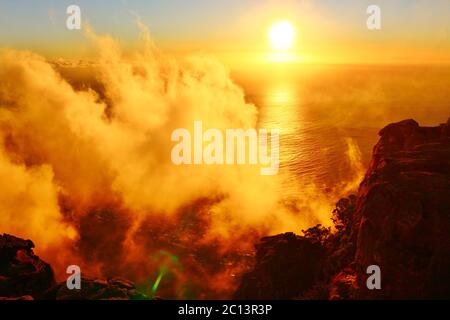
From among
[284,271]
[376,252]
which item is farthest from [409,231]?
[284,271]

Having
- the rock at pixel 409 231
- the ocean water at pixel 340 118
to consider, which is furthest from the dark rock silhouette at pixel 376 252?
the ocean water at pixel 340 118

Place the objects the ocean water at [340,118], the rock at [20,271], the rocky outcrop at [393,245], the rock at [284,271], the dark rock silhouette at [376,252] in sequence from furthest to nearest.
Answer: the ocean water at [340,118], the rock at [284,271], the rock at [20,271], the dark rock silhouette at [376,252], the rocky outcrop at [393,245]

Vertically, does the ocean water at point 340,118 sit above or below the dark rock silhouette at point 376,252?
above

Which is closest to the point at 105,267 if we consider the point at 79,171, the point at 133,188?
the point at 133,188

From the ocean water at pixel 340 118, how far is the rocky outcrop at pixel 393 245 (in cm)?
3492

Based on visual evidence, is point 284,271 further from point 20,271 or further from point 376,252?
point 20,271

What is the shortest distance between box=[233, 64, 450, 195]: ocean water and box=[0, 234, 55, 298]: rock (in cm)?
3848

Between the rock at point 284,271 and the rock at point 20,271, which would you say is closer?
the rock at point 20,271

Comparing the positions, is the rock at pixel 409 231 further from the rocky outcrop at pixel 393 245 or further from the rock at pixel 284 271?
the rock at pixel 284 271

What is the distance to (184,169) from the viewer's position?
6275 centimetres

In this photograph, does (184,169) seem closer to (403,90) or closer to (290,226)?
(290,226)

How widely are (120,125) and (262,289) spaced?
73303mm

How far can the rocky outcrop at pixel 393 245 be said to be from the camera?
50.7 ft

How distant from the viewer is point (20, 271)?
765 inches
